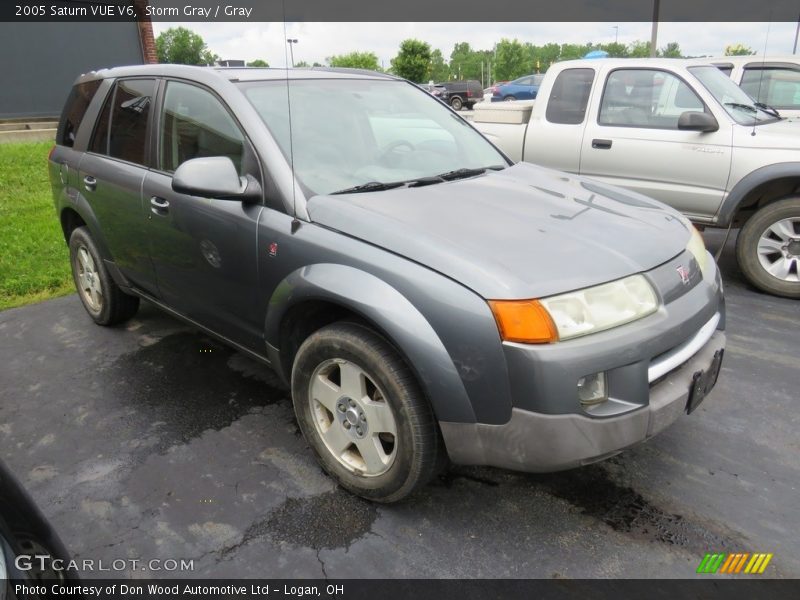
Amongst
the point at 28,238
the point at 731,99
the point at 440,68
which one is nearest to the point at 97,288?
the point at 28,238

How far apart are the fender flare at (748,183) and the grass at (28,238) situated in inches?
230

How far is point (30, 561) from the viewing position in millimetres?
1399

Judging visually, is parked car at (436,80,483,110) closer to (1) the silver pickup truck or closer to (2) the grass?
(2) the grass

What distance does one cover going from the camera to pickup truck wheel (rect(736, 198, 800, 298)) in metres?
4.88

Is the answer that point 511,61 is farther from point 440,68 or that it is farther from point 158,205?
point 158,205

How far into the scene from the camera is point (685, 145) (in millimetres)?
5160

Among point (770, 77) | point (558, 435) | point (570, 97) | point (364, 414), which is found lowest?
point (364, 414)

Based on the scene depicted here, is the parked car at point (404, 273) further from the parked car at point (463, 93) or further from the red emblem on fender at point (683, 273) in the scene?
the parked car at point (463, 93)

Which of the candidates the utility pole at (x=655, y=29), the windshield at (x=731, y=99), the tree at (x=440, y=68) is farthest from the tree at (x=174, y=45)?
the tree at (x=440, y=68)

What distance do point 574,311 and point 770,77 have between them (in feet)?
22.3

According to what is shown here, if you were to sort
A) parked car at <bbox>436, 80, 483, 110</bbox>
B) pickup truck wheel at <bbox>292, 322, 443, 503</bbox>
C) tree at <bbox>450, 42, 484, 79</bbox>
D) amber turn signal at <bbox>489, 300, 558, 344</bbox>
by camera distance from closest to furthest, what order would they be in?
amber turn signal at <bbox>489, 300, 558, 344</bbox> < pickup truck wheel at <bbox>292, 322, 443, 503</bbox> < parked car at <bbox>436, 80, 483, 110</bbox> < tree at <bbox>450, 42, 484, 79</bbox>

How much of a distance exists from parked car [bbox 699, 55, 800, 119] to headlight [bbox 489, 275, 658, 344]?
5977 mm

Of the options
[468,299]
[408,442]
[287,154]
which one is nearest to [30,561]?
[408,442]

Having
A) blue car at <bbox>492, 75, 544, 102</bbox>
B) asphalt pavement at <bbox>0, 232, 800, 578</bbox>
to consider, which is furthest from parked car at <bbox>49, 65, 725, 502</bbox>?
blue car at <bbox>492, 75, 544, 102</bbox>
